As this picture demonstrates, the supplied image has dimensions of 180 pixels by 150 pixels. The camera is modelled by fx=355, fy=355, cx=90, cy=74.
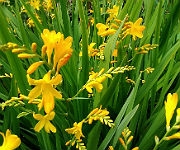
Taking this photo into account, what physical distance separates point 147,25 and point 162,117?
0.54 m

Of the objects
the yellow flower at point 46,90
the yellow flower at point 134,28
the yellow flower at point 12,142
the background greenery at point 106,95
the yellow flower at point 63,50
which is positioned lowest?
the background greenery at point 106,95

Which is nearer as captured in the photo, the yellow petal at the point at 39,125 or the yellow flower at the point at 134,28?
the yellow petal at the point at 39,125

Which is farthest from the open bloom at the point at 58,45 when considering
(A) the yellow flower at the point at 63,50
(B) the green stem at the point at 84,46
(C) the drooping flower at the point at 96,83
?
(B) the green stem at the point at 84,46

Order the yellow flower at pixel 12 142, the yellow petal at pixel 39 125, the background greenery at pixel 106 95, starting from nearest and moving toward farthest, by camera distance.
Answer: the yellow flower at pixel 12 142
the yellow petal at pixel 39 125
the background greenery at pixel 106 95

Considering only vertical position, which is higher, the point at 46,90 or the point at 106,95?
the point at 46,90

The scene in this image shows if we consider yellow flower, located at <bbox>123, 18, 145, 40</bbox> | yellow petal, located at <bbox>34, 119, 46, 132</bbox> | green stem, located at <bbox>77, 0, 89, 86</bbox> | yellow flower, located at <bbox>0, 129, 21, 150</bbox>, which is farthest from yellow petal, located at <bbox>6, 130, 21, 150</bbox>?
yellow flower, located at <bbox>123, 18, 145, 40</bbox>

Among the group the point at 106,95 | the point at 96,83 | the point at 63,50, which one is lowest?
the point at 106,95

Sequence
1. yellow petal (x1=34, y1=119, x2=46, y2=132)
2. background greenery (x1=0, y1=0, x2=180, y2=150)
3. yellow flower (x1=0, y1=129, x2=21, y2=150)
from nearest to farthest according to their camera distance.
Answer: yellow flower (x1=0, y1=129, x2=21, y2=150) < yellow petal (x1=34, y1=119, x2=46, y2=132) < background greenery (x1=0, y1=0, x2=180, y2=150)

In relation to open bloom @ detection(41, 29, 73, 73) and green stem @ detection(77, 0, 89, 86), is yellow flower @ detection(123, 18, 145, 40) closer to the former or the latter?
green stem @ detection(77, 0, 89, 86)

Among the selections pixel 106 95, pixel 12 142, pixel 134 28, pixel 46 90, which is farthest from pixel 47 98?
pixel 134 28

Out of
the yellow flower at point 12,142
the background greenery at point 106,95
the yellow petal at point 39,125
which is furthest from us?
the background greenery at point 106,95

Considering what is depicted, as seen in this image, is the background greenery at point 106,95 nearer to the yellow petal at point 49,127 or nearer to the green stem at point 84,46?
the green stem at point 84,46

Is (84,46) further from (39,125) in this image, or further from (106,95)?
(39,125)

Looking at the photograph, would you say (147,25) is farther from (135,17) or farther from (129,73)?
(129,73)
